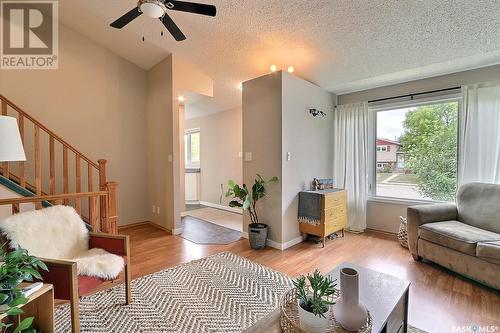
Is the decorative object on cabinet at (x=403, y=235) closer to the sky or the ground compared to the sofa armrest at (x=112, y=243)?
closer to the ground

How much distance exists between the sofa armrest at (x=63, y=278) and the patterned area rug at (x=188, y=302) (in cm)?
41

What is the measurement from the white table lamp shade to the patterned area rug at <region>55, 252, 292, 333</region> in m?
1.23

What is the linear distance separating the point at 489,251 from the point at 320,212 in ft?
5.24

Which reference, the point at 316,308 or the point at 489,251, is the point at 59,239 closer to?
the point at 316,308

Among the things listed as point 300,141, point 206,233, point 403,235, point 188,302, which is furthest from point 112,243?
point 403,235

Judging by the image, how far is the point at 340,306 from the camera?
3.51 feet

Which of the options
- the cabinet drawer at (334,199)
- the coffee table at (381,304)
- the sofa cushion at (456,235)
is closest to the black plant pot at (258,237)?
the cabinet drawer at (334,199)

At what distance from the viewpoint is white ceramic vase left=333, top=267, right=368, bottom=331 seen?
1.04 meters

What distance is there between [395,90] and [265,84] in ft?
6.63

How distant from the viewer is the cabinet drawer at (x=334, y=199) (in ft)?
10.4

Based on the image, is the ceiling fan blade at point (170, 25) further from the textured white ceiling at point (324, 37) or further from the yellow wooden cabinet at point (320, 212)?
the yellow wooden cabinet at point (320, 212)

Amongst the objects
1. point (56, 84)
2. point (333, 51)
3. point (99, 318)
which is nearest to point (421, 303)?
point (99, 318)

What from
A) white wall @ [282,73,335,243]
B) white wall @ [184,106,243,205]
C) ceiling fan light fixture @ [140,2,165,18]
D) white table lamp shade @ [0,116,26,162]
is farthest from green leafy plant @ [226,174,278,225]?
white table lamp shade @ [0,116,26,162]

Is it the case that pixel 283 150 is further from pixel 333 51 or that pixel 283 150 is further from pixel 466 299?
pixel 466 299
